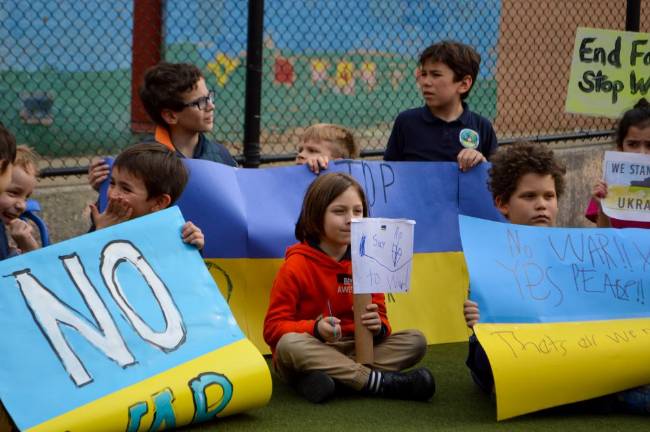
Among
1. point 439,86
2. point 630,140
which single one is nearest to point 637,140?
point 630,140

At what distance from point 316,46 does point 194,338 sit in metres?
6.84

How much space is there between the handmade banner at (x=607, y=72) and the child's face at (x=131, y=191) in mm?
2607

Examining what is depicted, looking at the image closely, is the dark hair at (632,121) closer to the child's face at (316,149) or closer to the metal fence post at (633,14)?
the child's face at (316,149)

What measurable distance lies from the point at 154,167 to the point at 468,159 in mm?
1770

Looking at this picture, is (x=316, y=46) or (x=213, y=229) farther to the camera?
(x=316, y=46)

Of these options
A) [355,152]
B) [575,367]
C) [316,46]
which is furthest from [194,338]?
[316,46]

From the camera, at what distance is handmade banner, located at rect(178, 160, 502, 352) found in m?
4.84

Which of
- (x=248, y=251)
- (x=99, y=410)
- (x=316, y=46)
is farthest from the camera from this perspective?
(x=316, y=46)

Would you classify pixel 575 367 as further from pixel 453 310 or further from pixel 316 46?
pixel 316 46

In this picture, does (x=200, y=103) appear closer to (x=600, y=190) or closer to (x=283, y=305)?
(x=283, y=305)

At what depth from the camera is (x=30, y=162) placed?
4.54 metres

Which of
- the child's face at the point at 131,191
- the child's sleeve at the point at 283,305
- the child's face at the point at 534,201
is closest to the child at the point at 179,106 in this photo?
the child's face at the point at 131,191

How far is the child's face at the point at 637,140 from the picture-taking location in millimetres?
5152

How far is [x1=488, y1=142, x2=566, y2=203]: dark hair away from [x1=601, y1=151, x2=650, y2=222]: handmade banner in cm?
42
